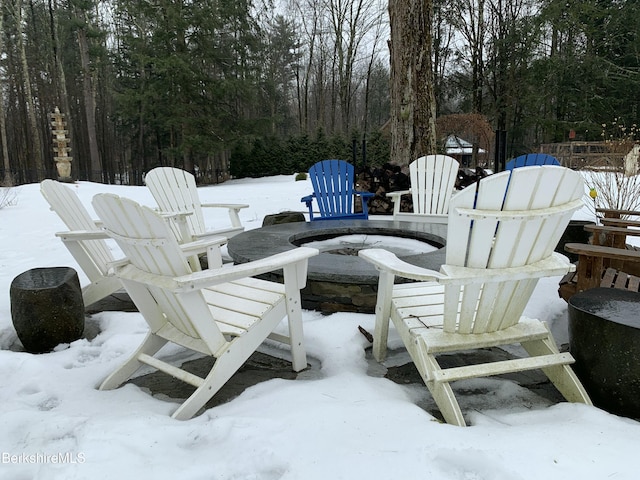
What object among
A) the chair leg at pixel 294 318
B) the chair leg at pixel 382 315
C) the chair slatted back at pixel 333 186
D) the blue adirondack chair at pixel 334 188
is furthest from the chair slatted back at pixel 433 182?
the chair leg at pixel 294 318

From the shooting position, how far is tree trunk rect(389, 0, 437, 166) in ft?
18.2

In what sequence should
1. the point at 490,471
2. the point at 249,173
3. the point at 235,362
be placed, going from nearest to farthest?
the point at 490,471
the point at 235,362
the point at 249,173

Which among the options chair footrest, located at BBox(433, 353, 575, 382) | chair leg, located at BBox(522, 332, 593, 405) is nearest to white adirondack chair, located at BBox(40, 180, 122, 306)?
chair footrest, located at BBox(433, 353, 575, 382)

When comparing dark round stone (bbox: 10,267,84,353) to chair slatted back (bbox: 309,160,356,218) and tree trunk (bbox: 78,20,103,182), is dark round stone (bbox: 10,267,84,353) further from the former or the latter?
tree trunk (bbox: 78,20,103,182)

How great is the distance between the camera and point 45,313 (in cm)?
209

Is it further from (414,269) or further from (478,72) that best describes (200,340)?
(478,72)

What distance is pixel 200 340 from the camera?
1646 millimetres

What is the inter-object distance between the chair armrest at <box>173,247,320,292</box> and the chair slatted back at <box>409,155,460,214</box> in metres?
2.91

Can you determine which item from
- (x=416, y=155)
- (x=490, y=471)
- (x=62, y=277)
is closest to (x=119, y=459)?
(x=490, y=471)

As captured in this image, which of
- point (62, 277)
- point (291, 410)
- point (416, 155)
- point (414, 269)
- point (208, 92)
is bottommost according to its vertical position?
point (291, 410)

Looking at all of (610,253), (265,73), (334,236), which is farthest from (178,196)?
(265,73)

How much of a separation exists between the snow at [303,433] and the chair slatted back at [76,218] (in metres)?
0.77

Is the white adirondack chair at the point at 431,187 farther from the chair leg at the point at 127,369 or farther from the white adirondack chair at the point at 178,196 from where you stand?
the chair leg at the point at 127,369

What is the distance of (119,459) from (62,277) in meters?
1.42
